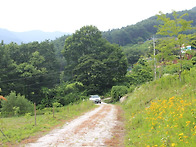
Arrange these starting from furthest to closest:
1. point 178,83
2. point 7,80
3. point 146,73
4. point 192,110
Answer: point 146,73 < point 7,80 < point 178,83 < point 192,110

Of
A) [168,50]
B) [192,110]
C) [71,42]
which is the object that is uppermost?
[71,42]

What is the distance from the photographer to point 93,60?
4656cm

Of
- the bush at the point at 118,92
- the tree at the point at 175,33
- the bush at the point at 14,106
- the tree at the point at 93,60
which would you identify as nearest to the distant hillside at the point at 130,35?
the tree at the point at 93,60

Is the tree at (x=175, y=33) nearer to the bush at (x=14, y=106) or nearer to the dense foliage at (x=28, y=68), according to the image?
the bush at (x=14, y=106)

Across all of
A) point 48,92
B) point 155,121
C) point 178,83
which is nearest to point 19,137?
point 155,121

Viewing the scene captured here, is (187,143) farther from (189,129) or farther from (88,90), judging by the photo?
(88,90)

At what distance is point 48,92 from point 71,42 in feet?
50.2

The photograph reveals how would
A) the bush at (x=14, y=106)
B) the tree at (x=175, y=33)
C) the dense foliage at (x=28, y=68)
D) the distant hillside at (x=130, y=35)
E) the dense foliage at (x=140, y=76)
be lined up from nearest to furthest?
the tree at (x=175, y=33) < the bush at (x=14, y=106) < the dense foliage at (x=28, y=68) < the dense foliage at (x=140, y=76) < the distant hillside at (x=130, y=35)

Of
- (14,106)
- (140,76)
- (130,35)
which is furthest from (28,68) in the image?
(130,35)

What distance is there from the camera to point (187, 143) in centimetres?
554

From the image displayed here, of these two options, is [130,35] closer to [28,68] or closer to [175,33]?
[28,68]

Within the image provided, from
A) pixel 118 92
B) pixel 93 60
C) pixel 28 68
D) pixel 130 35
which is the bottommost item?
pixel 118 92

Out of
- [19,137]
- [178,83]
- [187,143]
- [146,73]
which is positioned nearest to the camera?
[187,143]

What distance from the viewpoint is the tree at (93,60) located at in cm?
4662
